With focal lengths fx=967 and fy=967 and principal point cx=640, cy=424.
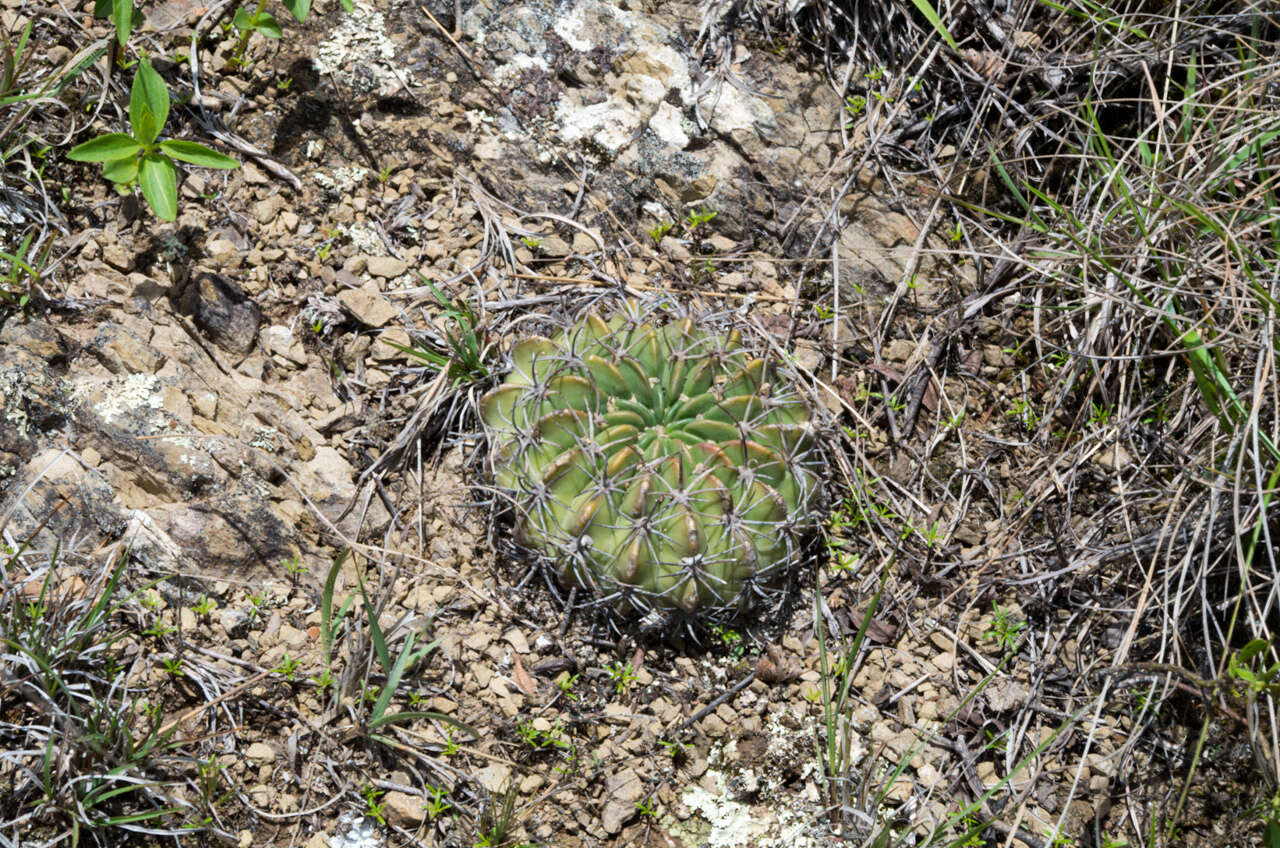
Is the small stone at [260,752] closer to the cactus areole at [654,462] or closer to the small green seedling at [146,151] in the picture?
the cactus areole at [654,462]

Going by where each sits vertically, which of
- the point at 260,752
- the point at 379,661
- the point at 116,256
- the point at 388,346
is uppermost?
the point at 116,256

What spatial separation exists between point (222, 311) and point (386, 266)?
1.66 ft

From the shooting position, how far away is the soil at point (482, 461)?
→ 247 cm

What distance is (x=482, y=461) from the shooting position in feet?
9.41

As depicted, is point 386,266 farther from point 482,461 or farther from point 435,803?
point 435,803

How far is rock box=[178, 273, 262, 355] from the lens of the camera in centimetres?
286

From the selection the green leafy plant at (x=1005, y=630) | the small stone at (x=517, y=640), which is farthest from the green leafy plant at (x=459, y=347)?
the green leafy plant at (x=1005, y=630)

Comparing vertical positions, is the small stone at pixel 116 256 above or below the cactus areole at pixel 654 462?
above

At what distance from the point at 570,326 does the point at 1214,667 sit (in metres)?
2.01

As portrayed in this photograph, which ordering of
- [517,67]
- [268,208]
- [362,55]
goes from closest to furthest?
[268,208]
[362,55]
[517,67]

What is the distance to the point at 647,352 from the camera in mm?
2762

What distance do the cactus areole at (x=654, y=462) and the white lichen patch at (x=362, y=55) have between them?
1142 mm

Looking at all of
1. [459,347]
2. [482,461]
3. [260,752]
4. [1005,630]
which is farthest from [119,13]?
[1005,630]

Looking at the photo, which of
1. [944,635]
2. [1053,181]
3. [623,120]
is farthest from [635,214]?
[944,635]
